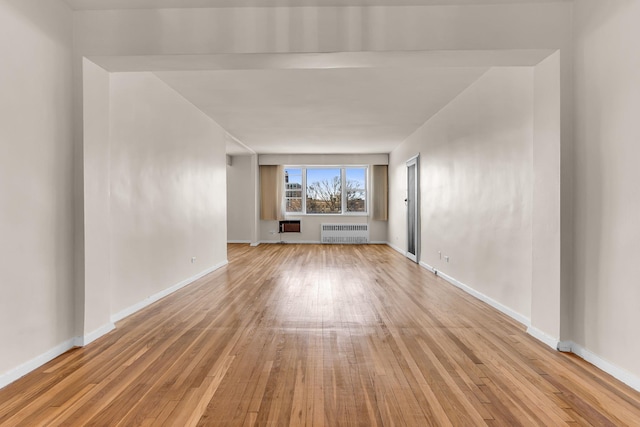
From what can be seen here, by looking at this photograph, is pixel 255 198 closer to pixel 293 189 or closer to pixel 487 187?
pixel 293 189

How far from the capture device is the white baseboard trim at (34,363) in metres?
2.07

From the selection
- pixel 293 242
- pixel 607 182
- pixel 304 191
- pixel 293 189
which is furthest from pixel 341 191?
pixel 607 182

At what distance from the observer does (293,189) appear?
1096 centimetres

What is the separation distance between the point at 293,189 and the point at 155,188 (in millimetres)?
7003

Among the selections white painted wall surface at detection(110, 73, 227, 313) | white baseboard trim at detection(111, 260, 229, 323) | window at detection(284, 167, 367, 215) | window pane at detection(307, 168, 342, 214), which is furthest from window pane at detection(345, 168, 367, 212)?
white baseboard trim at detection(111, 260, 229, 323)

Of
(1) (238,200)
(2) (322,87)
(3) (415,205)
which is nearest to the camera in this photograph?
(2) (322,87)

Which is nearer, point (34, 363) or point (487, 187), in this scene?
point (34, 363)

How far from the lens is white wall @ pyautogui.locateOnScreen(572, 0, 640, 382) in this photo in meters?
2.08

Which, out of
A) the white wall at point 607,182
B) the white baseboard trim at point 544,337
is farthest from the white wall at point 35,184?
the white wall at point 607,182

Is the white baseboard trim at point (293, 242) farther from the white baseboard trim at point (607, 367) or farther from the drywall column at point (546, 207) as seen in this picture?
the white baseboard trim at point (607, 367)

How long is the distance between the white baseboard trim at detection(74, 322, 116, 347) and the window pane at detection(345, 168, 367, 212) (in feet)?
27.8

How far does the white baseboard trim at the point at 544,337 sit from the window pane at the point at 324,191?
321 inches

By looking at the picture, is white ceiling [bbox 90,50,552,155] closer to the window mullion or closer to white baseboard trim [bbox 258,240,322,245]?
the window mullion

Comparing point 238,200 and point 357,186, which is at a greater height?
point 357,186
